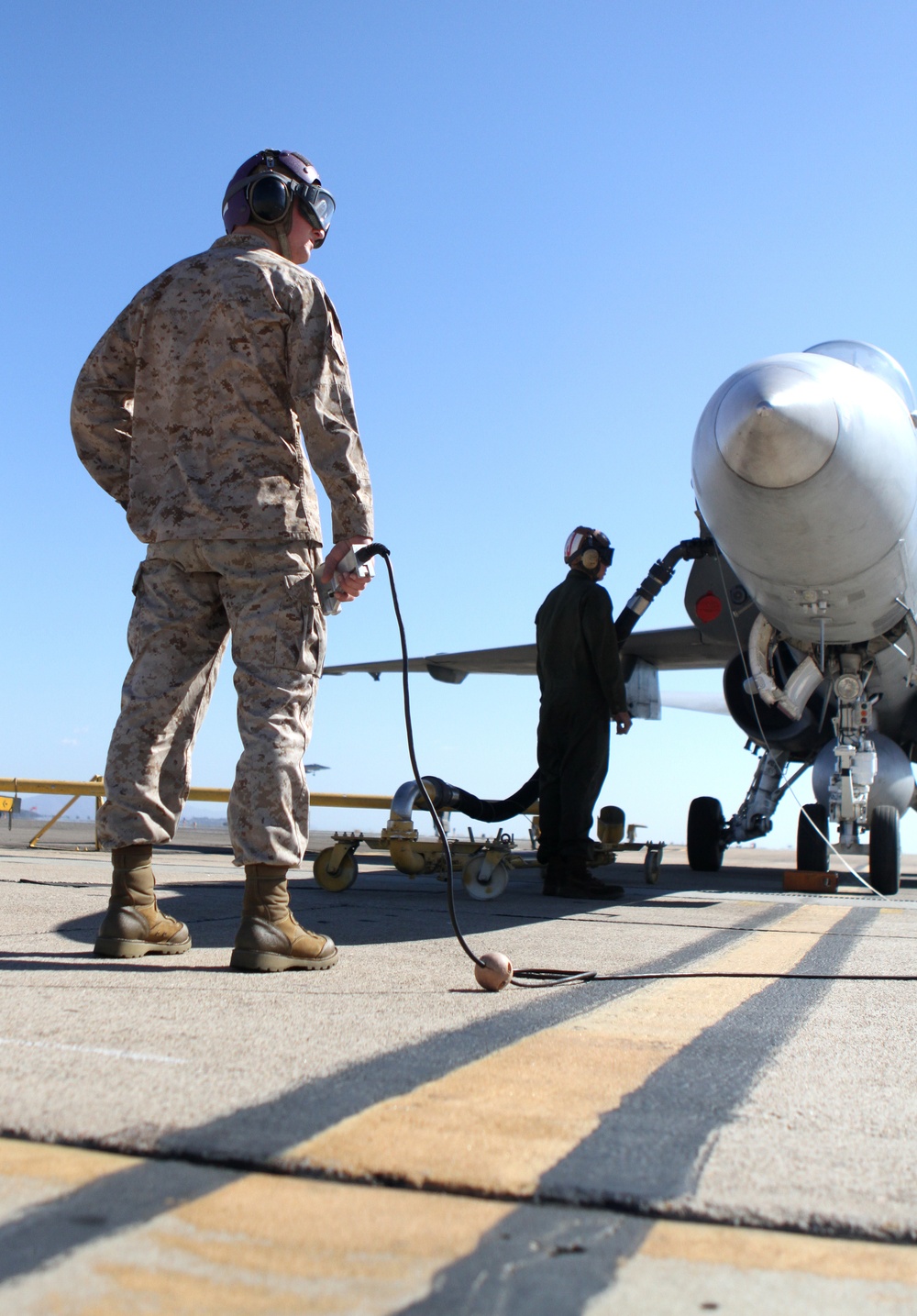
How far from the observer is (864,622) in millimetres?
5988

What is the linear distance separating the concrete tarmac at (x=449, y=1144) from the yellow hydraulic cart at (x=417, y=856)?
2670 millimetres

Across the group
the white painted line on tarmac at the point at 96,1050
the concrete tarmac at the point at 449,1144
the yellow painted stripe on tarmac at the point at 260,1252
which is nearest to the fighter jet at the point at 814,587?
the concrete tarmac at the point at 449,1144

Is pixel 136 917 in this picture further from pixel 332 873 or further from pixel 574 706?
pixel 574 706

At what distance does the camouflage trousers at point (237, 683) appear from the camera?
268 centimetres

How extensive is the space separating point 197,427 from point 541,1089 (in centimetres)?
207

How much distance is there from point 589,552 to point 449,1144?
203 inches

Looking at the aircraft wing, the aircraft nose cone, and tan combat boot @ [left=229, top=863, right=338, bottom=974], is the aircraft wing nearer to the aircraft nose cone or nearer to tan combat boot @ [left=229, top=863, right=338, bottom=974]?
the aircraft nose cone

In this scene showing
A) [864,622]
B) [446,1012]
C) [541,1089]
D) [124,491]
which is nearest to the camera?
[541,1089]

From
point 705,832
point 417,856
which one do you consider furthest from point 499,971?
point 705,832

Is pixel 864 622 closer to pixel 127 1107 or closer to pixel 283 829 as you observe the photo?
pixel 283 829

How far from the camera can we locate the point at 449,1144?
1.17 m

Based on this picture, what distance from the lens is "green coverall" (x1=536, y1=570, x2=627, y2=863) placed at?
582cm

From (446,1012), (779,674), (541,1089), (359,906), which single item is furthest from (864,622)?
(541,1089)

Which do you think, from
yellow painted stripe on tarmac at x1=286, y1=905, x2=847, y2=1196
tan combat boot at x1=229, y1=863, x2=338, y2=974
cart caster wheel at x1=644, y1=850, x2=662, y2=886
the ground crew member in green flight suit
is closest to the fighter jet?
the ground crew member in green flight suit
